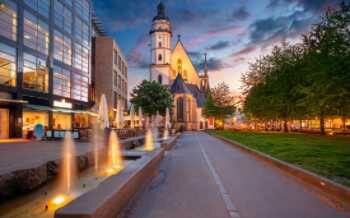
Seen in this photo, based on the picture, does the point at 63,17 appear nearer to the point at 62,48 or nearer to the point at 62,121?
the point at 62,48

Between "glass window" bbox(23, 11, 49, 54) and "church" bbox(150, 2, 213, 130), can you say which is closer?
"glass window" bbox(23, 11, 49, 54)

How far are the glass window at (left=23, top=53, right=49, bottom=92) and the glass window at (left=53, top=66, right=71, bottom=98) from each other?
90.9 inches

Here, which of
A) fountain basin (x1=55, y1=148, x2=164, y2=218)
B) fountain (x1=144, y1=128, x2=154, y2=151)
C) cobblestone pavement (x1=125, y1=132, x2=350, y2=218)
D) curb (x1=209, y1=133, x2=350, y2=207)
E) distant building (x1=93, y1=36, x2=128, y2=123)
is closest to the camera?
fountain basin (x1=55, y1=148, x2=164, y2=218)

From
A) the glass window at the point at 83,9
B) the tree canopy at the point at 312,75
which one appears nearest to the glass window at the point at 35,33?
the glass window at the point at 83,9

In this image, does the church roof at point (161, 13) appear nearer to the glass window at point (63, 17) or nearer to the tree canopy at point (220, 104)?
the tree canopy at point (220, 104)

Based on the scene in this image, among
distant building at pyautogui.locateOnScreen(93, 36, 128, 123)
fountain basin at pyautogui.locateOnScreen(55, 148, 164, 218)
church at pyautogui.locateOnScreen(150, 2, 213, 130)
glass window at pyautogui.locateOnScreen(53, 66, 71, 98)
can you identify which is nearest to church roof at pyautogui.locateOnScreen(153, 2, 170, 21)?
church at pyautogui.locateOnScreen(150, 2, 213, 130)

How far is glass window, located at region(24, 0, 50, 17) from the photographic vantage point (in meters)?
36.5

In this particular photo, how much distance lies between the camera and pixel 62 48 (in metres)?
44.4

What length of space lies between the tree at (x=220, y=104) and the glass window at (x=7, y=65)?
58044mm

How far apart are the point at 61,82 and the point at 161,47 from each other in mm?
77584

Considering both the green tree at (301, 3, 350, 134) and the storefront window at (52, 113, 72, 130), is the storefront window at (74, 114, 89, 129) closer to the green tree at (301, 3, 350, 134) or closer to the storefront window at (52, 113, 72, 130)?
the storefront window at (52, 113, 72, 130)

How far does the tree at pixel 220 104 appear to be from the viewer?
8538 cm

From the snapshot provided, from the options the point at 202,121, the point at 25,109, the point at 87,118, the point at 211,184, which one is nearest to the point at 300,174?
the point at 211,184

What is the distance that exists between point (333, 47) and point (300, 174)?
77.4ft
